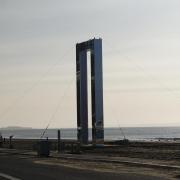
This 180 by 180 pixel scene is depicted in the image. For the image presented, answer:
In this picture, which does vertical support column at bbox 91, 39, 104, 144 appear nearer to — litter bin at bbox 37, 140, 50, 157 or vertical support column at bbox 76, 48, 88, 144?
vertical support column at bbox 76, 48, 88, 144

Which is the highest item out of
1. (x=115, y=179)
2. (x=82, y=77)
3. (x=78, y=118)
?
(x=82, y=77)

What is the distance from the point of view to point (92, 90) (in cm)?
4991

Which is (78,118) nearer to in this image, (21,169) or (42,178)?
(21,169)

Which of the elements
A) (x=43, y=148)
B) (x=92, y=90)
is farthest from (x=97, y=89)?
(x=43, y=148)

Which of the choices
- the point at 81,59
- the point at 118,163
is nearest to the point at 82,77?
the point at 81,59

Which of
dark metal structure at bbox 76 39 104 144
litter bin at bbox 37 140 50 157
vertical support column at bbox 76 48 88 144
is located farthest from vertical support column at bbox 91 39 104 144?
litter bin at bbox 37 140 50 157

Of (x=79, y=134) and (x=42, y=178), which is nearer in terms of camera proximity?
(x=42, y=178)

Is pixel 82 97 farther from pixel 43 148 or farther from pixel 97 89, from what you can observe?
pixel 43 148

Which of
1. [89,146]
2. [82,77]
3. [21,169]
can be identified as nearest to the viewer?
[21,169]

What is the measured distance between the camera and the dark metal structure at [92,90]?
162 ft

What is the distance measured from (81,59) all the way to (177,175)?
1213 inches

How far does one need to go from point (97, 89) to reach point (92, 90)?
512 millimetres

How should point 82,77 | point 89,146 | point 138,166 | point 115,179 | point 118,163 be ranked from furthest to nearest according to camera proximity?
point 82,77 → point 89,146 → point 118,163 → point 138,166 → point 115,179

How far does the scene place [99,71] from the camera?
49750 millimetres
